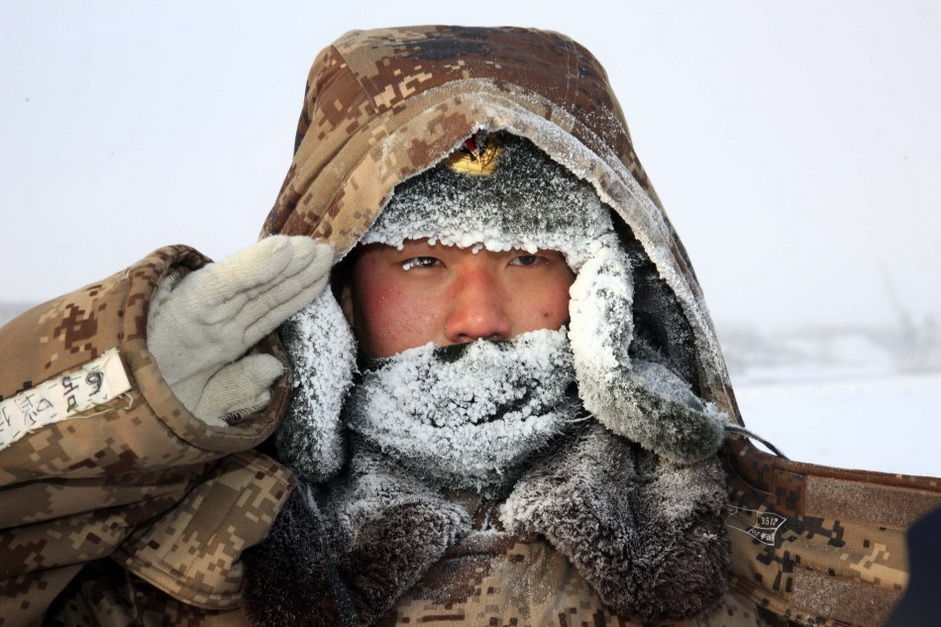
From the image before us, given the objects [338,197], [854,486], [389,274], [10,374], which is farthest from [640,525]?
[10,374]

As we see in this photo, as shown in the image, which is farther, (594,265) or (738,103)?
(738,103)

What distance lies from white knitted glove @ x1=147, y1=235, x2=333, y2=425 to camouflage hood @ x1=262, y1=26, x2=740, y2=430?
15 centimetres

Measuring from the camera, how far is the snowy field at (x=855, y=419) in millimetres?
3455

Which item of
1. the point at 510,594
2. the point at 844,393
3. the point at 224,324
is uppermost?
the point at 224,324

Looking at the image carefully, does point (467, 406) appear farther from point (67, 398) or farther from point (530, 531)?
point (67, 398)

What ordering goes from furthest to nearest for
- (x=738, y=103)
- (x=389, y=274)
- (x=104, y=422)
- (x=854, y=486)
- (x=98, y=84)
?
(x=738, y=103) → (x=98, y=84) → (x=389, y=274) → (x=854, y=486) → (x=104, y=422)

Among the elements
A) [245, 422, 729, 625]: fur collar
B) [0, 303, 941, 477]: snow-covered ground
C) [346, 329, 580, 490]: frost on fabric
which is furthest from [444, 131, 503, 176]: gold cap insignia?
[0, 303, 941, 477]: snow-covered ground

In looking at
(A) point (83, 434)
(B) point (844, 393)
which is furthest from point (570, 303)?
(B) point (844, 393)

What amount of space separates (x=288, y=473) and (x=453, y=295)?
371 mm

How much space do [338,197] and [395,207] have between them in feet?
0.30

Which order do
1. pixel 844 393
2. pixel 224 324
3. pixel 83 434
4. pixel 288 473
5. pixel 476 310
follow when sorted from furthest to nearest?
pixel 844 393 < pixel 476 310 < pixel 288 473 < pixel 224 324 < pixel 83 434

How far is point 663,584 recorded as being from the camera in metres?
1.23

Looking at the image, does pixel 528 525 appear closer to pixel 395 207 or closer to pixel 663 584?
pixel 663 584

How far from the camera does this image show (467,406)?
137cm
